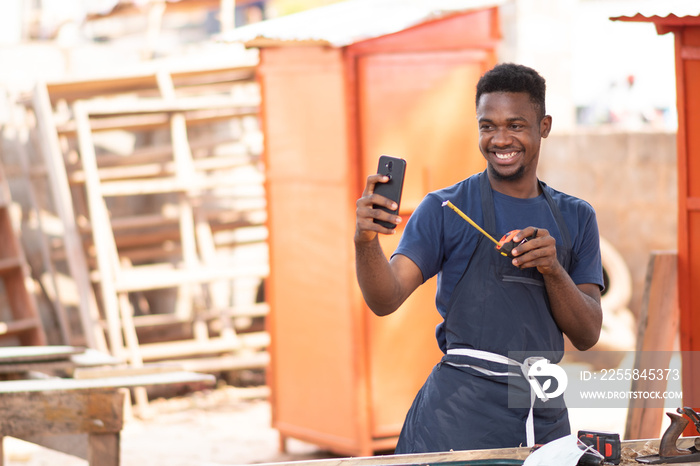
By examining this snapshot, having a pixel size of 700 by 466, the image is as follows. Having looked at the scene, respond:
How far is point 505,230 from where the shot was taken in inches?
102

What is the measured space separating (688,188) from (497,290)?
188 cm

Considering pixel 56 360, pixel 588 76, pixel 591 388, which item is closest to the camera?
pixel 56 360

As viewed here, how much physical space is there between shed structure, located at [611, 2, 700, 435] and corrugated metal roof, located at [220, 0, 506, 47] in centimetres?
163

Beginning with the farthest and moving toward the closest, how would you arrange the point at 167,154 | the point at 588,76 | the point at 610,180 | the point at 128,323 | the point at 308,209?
the point at 588,76, the point at 610,180, the point at 167,154, the point at 128,323, the point at 308,209

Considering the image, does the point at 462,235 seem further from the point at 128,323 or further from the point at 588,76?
the point at 588,76

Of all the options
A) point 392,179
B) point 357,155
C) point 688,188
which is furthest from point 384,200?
point 357,155

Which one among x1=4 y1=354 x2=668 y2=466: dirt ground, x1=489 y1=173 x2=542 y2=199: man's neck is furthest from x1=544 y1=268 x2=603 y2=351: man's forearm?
x1=4 y1=354 x2=668 y2=466: dirt ground

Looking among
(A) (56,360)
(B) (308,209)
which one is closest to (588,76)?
(B) (308,209)

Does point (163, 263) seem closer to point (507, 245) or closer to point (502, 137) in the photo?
point (502, 137)

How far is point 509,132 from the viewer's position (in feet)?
8.32

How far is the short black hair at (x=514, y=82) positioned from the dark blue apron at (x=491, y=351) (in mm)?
273

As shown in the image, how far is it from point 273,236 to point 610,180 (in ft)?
13.5

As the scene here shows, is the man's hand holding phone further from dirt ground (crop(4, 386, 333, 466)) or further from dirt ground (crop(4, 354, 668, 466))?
dirt ground (crop(4, 354, 668, 466))

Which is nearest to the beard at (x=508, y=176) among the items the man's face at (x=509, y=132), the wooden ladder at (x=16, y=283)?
the man's face at (x=509, y=132)
